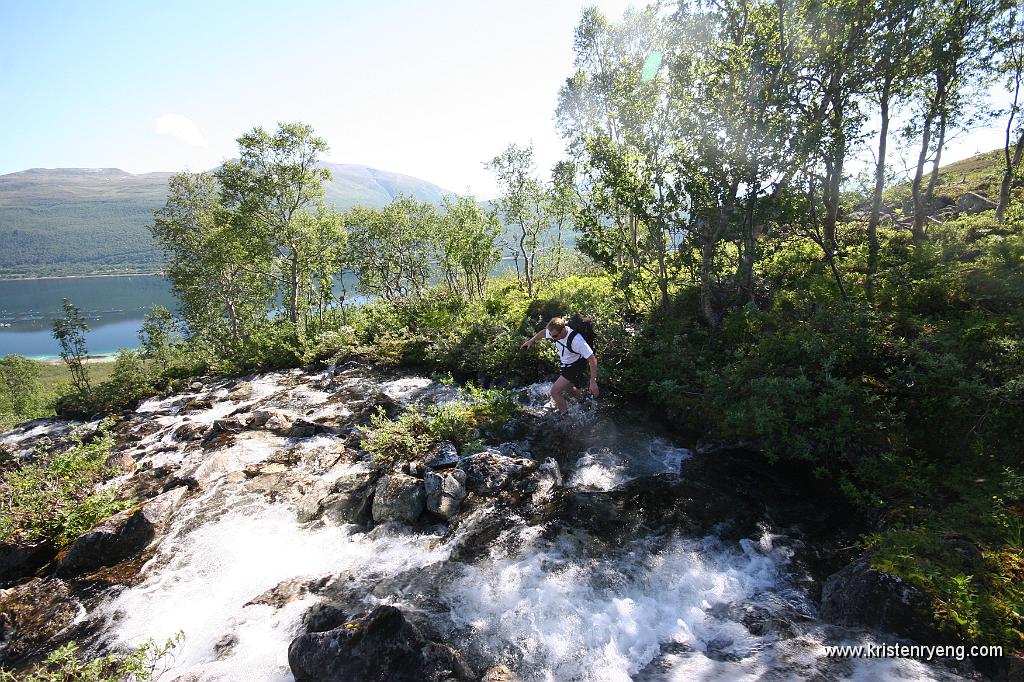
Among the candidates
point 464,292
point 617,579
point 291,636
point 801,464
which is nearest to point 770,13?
point 801,464

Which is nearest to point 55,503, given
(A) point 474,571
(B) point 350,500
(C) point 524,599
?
(B) point 350,500

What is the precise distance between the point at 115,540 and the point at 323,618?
5.55 m

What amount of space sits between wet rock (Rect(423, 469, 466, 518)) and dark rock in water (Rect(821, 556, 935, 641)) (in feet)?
21.4

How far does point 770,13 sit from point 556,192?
54.5 feet

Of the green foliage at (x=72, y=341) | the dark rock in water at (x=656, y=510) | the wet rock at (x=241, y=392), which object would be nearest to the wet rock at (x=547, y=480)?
the dark rock in water at (x=656, y=510)

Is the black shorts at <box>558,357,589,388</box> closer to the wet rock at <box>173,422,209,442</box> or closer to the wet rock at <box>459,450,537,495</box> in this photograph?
the wet rock at <box>459,450,537,495</box>

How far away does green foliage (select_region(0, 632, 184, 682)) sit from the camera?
5891 millimetres

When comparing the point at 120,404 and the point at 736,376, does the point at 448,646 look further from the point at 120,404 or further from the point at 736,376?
the point at 120,404

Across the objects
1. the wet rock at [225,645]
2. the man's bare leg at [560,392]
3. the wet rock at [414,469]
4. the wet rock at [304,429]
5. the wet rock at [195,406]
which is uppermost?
the man's bare leg at [560,392]

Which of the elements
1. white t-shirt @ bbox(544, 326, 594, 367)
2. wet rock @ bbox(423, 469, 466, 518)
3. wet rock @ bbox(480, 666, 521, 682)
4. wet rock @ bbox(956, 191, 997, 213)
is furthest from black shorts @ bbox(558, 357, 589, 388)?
wet rock @ bbox(956, 191, 997, 213)

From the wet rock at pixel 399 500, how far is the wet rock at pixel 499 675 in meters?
3.81

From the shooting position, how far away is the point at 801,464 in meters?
9.91

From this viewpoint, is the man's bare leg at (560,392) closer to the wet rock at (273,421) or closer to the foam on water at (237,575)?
the foam on water at (237,575)

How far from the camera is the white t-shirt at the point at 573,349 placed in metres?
11.1
